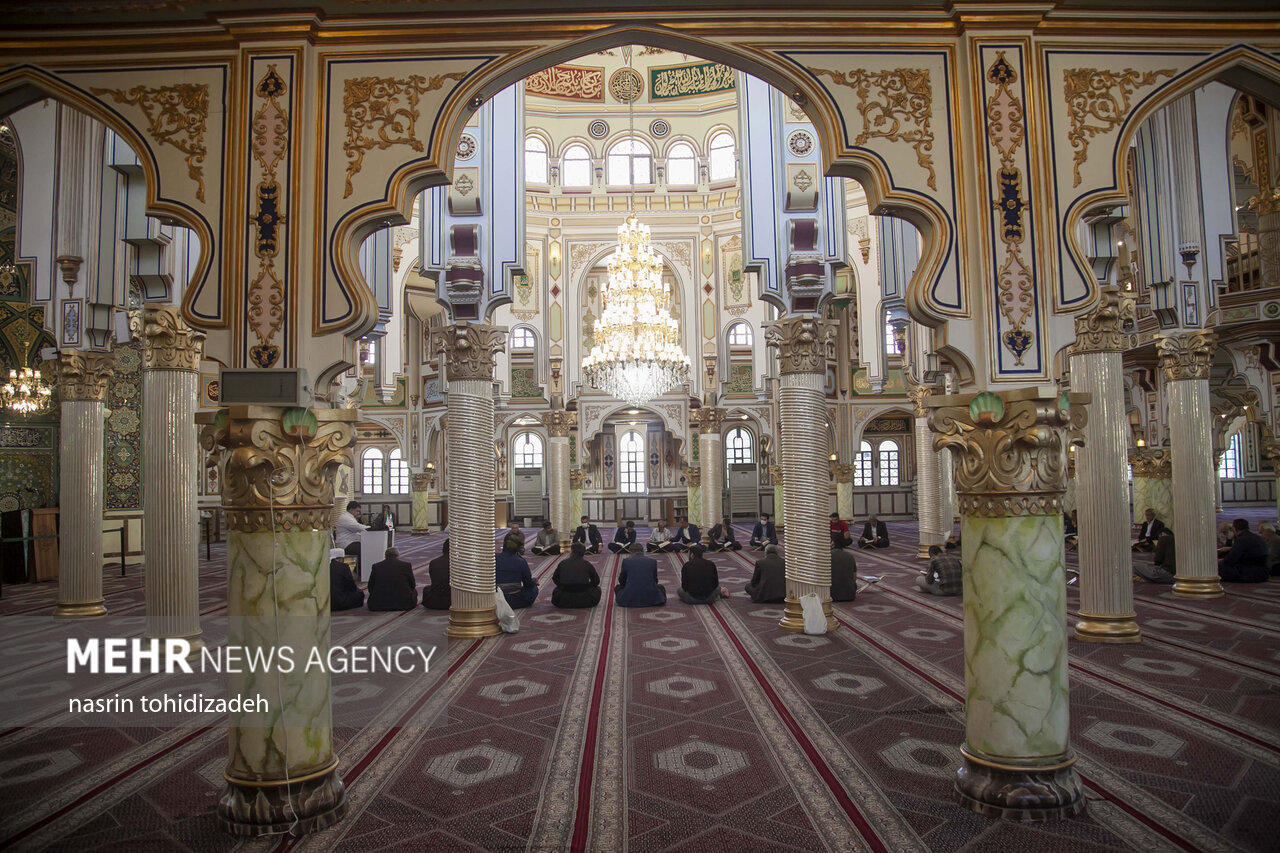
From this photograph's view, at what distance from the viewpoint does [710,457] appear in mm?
17078

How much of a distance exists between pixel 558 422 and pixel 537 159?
6067mm

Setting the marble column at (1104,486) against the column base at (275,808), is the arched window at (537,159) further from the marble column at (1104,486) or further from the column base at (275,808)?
the column base at (275,808)

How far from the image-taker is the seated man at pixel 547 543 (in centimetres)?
→ 1338

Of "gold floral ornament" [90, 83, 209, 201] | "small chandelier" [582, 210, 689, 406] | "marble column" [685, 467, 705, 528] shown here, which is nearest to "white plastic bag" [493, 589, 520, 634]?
"gold floral ornament" [90, 83, 209, 201]

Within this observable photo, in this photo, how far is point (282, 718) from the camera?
9.43 ft

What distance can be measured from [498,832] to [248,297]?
2120 mm

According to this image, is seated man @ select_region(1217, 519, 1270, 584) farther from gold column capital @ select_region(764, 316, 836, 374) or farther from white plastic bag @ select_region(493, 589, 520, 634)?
white plastic bag @ select_region(493, 589, 520, 634)

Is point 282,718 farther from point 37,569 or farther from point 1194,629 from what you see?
point 37,569

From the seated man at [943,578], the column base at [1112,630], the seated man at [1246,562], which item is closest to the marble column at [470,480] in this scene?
the column base at [1112,630]

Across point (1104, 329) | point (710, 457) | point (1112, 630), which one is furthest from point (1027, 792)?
point (710, 457)

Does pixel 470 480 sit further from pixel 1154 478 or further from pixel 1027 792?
pixel 1154 478

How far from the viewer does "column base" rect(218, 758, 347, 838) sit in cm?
282

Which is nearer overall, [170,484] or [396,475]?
[170,484]

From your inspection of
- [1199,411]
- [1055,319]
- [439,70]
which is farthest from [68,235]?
[1199,411]
